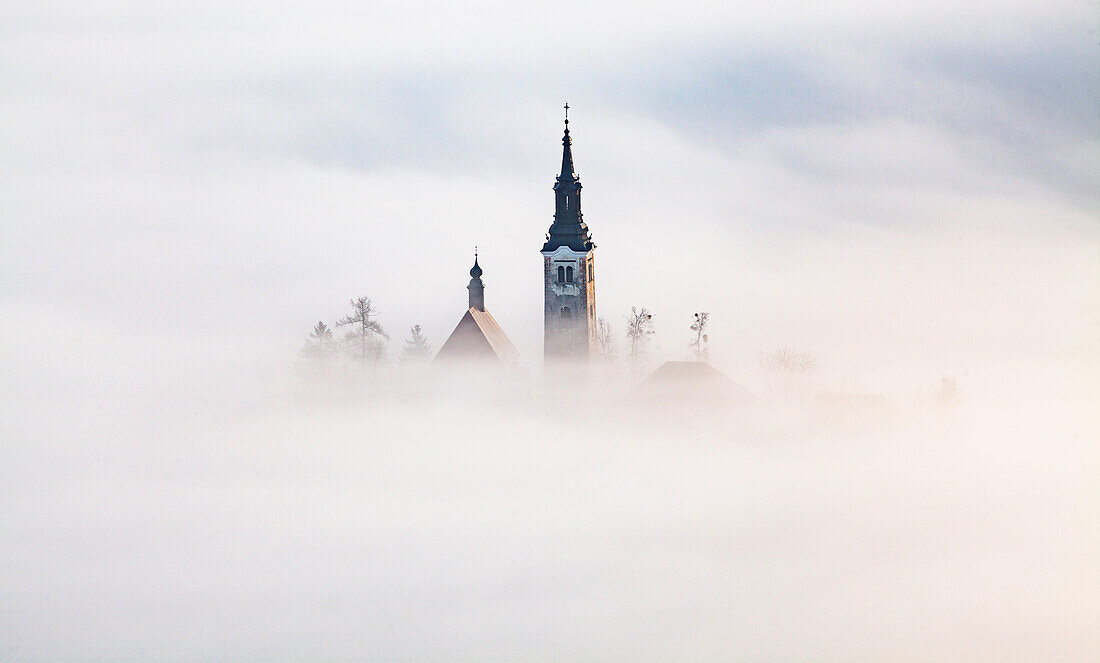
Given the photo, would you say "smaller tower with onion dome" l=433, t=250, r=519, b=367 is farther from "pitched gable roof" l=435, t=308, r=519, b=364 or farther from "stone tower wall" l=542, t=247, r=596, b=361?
"stone tower wall" l=542, t=247, r=596, b=361

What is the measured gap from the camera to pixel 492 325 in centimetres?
9456

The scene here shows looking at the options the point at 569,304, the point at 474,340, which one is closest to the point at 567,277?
the point at 569,304

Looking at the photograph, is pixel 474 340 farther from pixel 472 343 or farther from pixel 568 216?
pixel 568 216

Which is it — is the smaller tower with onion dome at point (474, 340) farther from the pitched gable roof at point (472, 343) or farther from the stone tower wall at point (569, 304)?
the stone tower wall at point (569, 304)

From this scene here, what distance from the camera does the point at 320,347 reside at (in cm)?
9481

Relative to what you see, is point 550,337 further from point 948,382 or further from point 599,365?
point 948,382

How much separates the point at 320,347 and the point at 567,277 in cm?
1402

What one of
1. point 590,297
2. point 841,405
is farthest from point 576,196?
point 841,405

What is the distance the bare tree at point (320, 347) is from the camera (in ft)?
311

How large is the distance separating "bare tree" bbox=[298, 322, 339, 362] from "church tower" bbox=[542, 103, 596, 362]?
11571 millimetres

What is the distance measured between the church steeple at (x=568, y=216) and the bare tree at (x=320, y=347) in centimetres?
1286

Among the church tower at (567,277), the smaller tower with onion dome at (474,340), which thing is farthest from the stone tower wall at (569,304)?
the smaller tower with onion dome at (474,340)

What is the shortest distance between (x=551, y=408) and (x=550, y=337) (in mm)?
4280

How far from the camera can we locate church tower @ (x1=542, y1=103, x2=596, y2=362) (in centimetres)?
9194
